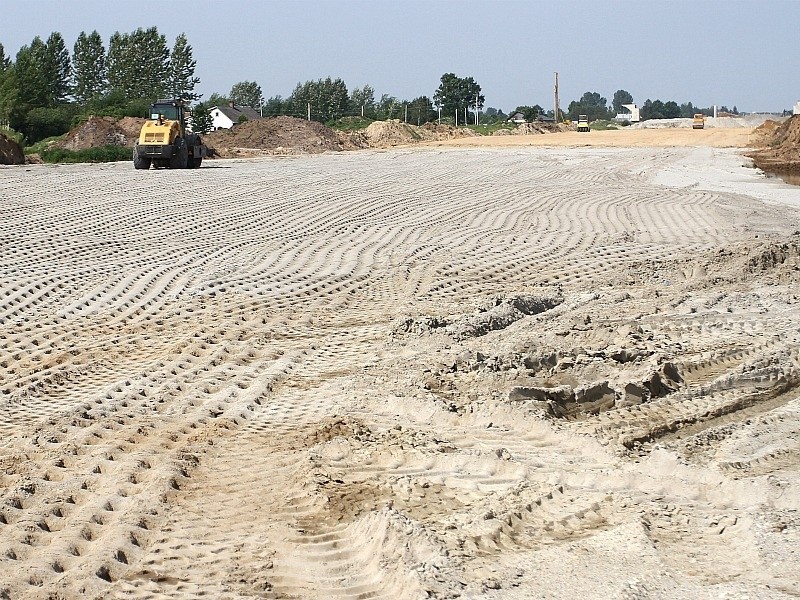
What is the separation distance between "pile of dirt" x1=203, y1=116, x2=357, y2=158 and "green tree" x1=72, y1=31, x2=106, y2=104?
35330 millimetres

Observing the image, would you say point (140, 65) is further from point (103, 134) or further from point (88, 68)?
point (103, 134)

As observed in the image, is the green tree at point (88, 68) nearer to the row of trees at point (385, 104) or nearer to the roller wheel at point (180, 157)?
the row of trees at point (385, 104)

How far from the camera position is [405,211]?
1631cm

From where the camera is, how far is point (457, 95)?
90188mm

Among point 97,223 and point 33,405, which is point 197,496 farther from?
point 97,223

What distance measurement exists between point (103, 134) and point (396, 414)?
139ft

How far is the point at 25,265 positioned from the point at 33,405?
194 inches

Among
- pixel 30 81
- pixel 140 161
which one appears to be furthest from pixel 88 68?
pixel 140 161

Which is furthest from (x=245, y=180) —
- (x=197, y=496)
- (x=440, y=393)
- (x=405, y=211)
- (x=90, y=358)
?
(x=197, y=496)

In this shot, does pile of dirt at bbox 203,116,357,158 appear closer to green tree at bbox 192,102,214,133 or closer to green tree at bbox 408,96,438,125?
green tree at bbox 192,102,214,133

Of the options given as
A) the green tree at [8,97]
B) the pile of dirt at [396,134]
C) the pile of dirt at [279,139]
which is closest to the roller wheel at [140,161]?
the pile of dirt at [279,139]

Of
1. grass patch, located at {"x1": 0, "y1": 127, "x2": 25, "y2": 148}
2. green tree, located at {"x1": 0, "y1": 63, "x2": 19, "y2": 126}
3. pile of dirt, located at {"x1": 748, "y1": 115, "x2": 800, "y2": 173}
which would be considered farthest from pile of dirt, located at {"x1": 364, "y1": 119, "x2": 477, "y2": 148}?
pile of dirt, located at {"x1": 748, "y1": 115, "x2": 800, "y2": 173}

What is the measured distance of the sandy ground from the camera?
13.4 ft

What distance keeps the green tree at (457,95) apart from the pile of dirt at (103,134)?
46532 millimetres
